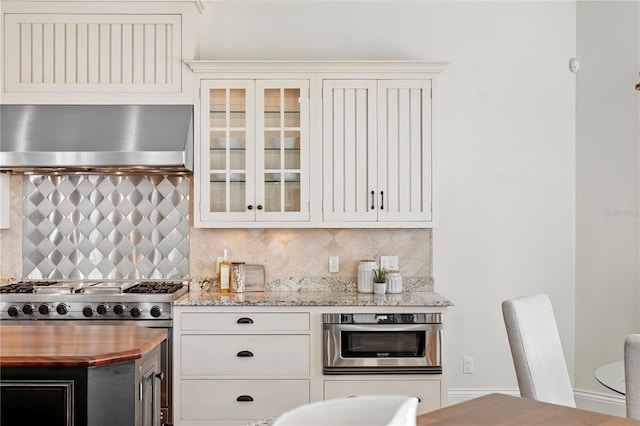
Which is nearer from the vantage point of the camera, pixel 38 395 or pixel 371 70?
pixel 38 395

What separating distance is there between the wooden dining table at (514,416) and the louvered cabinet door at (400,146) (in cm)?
213

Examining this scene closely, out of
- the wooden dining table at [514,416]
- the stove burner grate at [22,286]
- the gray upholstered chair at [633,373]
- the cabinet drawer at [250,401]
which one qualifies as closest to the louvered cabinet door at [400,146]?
the cabinet drawer at [250,401]

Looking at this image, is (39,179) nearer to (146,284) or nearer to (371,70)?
(146,284)

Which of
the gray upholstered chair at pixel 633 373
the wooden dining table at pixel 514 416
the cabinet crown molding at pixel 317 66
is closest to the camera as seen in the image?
the wooden dining table at pixel 514 416

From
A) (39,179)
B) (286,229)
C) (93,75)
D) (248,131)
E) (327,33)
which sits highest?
(327,33)

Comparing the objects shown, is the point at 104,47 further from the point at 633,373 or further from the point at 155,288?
the point at 633,373

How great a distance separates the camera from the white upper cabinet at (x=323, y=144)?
3.77m

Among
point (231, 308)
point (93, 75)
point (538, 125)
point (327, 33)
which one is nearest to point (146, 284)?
point (231, 308)

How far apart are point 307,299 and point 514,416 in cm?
207

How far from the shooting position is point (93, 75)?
3773mm

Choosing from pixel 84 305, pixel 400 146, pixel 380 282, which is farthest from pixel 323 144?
pixel 84 305

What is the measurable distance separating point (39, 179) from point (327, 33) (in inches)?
91.9

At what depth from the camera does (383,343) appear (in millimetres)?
3465

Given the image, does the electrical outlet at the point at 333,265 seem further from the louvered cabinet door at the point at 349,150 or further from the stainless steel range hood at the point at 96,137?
the stainless steel range hood at the point at 96,137
